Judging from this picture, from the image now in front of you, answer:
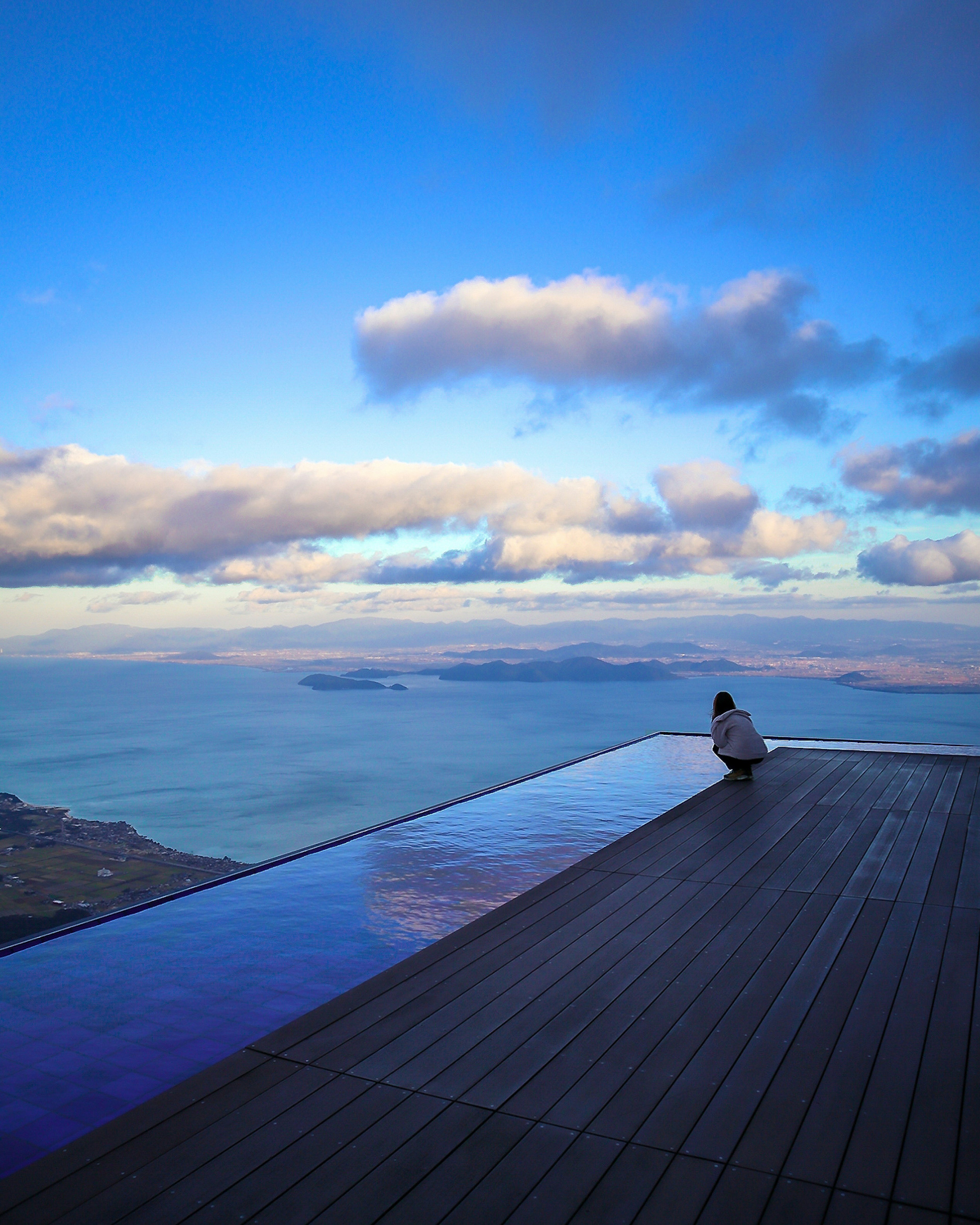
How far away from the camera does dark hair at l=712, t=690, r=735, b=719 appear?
625 centimetres

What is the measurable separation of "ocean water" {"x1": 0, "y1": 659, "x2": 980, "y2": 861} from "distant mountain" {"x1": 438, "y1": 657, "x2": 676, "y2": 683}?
3107mm

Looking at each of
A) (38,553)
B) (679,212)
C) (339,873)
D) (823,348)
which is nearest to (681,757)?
(339,873)

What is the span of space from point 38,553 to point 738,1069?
56318 millimetres

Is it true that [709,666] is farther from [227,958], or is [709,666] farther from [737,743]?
[227,958]

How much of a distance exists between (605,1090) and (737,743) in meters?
4.54

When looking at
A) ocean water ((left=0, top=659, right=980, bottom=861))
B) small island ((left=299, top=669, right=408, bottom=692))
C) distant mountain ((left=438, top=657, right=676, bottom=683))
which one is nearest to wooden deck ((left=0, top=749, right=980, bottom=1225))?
ocean water ((left=0, top=659, right=980, bottom=861))

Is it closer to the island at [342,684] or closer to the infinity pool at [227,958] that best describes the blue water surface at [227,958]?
the infinity pool at [227,958]

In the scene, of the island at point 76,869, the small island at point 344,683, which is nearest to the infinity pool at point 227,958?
the island at point 76,869

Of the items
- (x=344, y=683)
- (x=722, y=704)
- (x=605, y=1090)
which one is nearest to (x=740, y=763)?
(x=722, y=704)

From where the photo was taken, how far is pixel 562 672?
11894 centimetres

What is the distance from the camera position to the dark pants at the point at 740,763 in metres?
5.90

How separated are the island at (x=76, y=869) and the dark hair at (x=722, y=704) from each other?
4.10m

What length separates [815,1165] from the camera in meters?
1.48

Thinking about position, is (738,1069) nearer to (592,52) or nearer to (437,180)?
(592,52)
